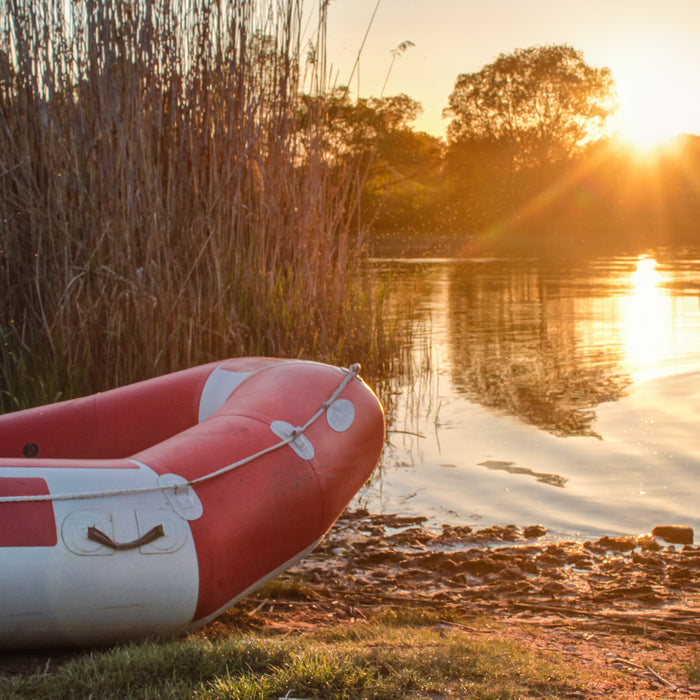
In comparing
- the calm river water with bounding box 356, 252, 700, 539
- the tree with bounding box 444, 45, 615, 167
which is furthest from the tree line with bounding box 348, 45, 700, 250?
the calm river water with bounding box 356, 252, 700, 539

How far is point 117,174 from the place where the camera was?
4699mm

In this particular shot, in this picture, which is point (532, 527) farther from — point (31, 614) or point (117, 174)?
point (117, 174)

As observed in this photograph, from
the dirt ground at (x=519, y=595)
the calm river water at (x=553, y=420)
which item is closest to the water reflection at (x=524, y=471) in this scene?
the calm river water at (x=553, y=420)

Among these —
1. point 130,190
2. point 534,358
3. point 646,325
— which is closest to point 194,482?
point 130,190

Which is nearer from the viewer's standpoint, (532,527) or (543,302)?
(532,527)

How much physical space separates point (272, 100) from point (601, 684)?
12.6 ft

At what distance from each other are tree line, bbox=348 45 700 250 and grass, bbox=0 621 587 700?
31.4m

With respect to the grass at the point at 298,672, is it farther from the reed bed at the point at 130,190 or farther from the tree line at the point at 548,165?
the tree line at the point at 548,165

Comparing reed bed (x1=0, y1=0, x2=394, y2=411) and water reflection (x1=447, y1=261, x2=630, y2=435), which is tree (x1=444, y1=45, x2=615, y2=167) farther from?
reed bed (x1=0, y1=0, x2=394, y2=411)

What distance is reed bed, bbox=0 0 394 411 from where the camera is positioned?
4.70 metres

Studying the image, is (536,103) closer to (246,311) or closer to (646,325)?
(646,325)

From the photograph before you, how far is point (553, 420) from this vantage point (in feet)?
19.6

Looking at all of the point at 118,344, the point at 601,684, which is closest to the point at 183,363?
the point at 118,344

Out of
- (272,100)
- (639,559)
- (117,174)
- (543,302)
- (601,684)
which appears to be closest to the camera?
(601,684)
